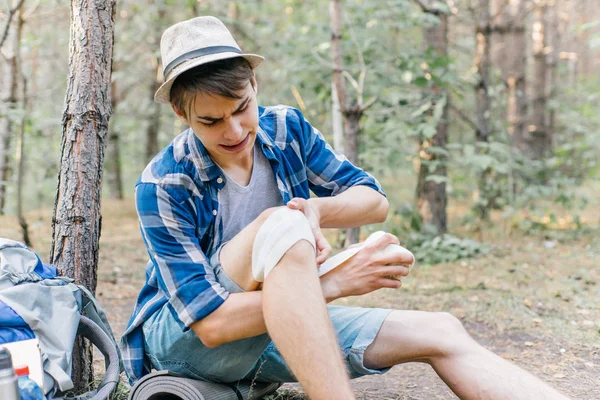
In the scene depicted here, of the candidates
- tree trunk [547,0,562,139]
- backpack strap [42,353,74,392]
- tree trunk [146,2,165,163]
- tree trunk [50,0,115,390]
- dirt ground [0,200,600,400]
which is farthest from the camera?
tree trunk [547,0,562,139]

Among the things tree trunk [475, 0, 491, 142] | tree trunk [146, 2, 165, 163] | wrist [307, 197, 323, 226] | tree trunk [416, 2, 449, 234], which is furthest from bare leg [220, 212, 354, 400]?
tree trunk [146, 2, 165, 163]

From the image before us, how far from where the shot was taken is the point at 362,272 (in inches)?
88.0

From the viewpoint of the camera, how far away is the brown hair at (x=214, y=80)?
2.12 meters

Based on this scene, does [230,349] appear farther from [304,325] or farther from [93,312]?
[93,312]

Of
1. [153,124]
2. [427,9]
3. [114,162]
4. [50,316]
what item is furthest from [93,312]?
[114,162]

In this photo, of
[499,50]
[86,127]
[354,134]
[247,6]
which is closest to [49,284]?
[86,127]

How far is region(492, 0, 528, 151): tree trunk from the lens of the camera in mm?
8297

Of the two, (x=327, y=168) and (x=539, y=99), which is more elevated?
(x=539, y=99)

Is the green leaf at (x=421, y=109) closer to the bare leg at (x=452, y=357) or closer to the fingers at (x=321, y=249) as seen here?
the bare leg at (x=452, y=357)

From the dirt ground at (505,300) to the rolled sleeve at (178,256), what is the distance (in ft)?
2.94

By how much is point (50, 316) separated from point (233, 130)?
36.4 inches

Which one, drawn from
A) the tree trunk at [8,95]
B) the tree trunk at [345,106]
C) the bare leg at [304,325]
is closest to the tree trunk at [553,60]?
the tree trunk at [345,106]

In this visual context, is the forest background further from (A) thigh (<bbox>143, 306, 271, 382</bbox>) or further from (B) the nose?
(B) the nose

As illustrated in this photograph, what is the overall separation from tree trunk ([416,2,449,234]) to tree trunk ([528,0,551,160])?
4.01 metres
